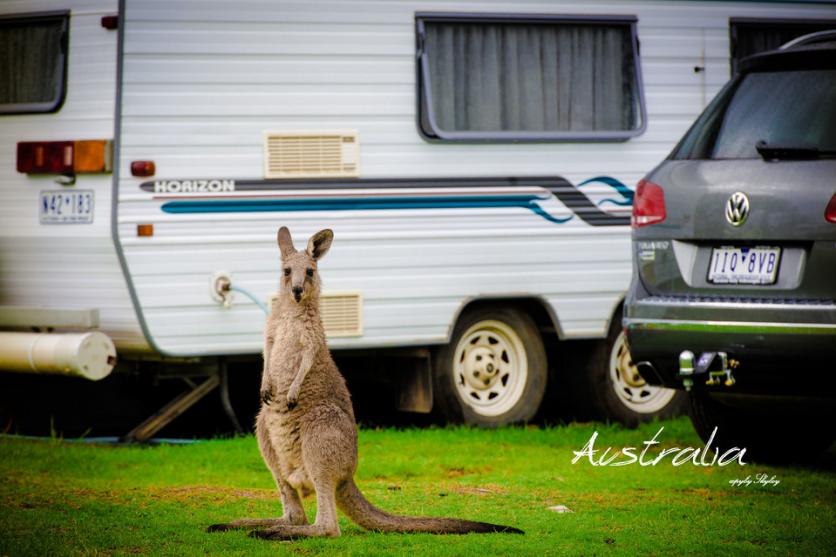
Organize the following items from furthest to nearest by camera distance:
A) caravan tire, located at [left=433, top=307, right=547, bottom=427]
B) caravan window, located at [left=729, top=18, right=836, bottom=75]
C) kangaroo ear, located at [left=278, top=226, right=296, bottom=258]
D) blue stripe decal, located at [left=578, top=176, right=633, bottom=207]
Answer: caravan window, located at [left=729, top=18, right=836, bottom=75] → blue stripe decal, located at [left=578, top=176, right=633, bottom=207] → caravan tire, located at [left=433, top=307, right=547, bottom=427] → kangaroo ear, located at [left=278, top=226, right=296, bottom=258]

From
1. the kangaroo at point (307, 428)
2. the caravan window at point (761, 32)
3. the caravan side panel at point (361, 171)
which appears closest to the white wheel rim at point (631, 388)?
the caravan side panel at point (361, 171)

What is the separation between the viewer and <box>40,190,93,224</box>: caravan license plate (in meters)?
9.20

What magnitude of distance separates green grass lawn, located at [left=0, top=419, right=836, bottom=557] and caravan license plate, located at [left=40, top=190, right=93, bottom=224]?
144cm

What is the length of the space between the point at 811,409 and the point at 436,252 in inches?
107

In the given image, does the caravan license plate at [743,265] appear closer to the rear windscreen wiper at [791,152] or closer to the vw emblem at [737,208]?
the vw emblem at [737,208]

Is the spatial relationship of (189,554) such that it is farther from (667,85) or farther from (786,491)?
(667,85)

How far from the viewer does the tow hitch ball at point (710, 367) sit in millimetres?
7398

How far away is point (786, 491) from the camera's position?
7.66 metres

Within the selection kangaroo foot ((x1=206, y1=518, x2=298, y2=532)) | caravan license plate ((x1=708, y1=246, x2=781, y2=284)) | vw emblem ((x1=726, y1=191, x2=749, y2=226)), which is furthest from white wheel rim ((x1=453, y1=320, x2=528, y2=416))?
kangaroo foot ((x1=206, y1=518, x2=298, y2=532))

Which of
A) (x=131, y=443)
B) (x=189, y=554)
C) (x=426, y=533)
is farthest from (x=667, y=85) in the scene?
(x=189, y=554)

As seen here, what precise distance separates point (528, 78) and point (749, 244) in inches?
129

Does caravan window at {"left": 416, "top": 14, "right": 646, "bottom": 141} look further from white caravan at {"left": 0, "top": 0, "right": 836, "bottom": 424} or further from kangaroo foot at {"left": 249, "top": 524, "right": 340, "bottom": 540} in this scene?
kangaroo foot at {"left": 249, "top": 524, "right": 340, "bottom": 540}

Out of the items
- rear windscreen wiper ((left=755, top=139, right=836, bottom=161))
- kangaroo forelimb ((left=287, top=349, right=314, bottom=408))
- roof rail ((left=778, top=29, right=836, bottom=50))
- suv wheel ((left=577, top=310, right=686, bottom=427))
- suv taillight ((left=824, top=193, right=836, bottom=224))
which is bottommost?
suv wheel ((left=577, top=310, right=686, bottom=427))

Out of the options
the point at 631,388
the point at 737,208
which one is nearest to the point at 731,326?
the point at 737,208
